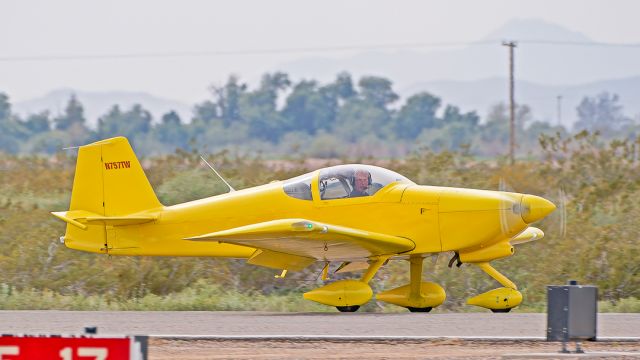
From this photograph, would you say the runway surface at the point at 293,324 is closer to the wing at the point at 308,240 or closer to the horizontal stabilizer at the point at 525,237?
the wing at the point at 308,240

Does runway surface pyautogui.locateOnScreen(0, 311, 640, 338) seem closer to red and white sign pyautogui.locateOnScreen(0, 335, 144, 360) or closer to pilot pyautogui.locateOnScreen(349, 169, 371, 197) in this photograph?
pilot pyautogui.locateOnScreen(349, 169, 371, 197)

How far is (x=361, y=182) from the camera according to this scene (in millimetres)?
15195

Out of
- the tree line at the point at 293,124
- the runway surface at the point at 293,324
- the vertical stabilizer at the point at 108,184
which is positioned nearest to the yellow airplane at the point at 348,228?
the vertical stabilizer at the point at 108,184

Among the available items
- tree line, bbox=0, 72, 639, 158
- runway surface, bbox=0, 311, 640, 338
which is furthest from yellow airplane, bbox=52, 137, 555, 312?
tree line, bbox=0, 72, 639, 158

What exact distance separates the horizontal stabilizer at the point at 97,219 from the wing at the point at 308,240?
5.38 feet

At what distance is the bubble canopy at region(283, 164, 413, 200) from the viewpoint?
15.2 metres

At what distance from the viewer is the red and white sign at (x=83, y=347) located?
25.2 ft

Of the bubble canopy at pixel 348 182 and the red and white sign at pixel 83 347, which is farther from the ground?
the bubble canopy at pixel 348 182

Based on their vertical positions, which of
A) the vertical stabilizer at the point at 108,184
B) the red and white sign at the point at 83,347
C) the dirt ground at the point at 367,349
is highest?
the vertical stabilizer at the point at 108,184

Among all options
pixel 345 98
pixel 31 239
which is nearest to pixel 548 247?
pixel 31 239

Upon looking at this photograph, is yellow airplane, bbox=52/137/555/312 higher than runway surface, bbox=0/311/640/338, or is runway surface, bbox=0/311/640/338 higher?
yellow airplane, bbox=52/137/555/312

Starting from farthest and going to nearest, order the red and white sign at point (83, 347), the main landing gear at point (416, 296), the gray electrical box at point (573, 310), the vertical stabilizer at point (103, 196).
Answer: the vertical stabilizer at point (103, 196) < the main landing gear at point (416, 296) < the gray electrical box at point (573, 310) < the red and white sign at point (83, 347)

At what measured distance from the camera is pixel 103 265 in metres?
18.8

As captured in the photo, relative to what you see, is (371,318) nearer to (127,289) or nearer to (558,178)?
(127,289)
